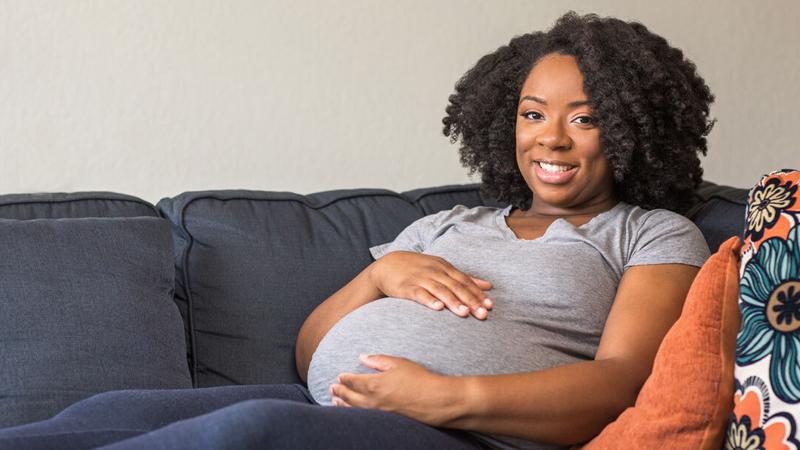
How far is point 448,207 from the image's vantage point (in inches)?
80.6

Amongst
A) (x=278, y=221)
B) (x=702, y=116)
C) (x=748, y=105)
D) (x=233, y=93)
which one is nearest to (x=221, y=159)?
(x=233, y=93)

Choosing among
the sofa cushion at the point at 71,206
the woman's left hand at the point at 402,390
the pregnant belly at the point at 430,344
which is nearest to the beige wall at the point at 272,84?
the sofa cushion at the point at 71,206

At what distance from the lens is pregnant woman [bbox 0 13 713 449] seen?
4.22 feet

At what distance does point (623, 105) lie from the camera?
164 centimetres

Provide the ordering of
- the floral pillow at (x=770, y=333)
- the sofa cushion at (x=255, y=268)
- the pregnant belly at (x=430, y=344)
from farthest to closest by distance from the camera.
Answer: the sofa cushion at (x=255, y=268) < the pregnant belly at (x=430, y=344) < the floral pillow at (x=770, y=333)

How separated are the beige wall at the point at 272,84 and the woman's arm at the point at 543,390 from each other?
1.04 m

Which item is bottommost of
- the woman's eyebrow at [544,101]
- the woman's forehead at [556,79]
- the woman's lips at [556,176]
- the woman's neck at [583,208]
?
the woman's neck at [583,208]

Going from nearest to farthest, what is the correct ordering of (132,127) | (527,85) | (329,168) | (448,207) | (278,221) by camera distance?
(527,85)
(278,221)
(448,207)
(132,127)
(329,168)

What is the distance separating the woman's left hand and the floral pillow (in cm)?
35

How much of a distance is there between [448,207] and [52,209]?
29.8 inches

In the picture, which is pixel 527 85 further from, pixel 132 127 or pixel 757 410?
pixel 132 127

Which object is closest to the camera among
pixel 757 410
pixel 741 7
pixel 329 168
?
pixel 757 410

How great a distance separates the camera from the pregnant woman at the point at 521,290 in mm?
1286

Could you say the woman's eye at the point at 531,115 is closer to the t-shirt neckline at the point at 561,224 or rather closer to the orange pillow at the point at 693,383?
the t-shirt neckline at the point at 561,224
